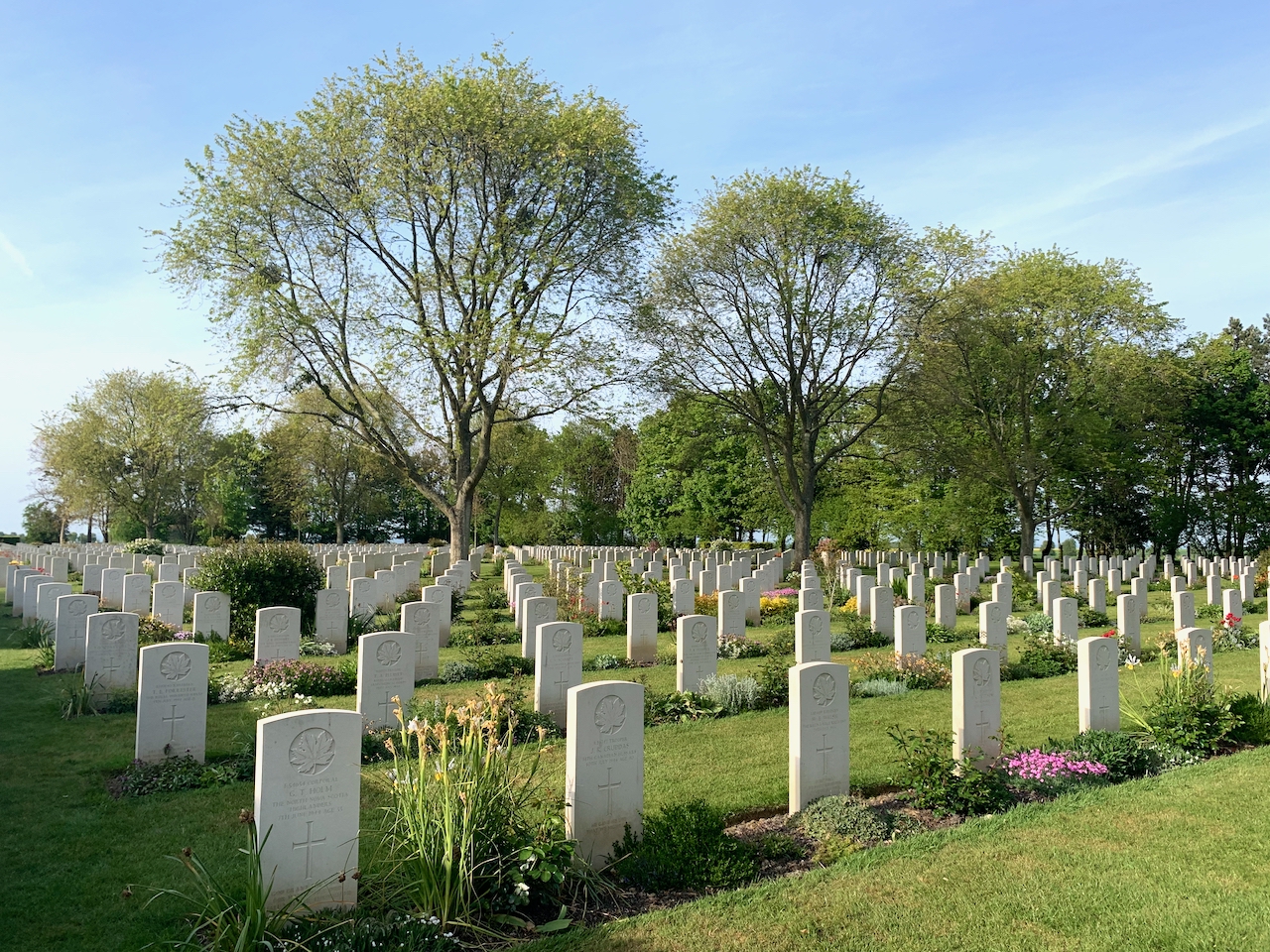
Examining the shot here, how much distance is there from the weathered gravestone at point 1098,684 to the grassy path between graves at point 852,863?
0.51 meters

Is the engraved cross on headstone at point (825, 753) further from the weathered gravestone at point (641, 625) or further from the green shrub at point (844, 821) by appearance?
the weathered gravestone at point (641, 625)

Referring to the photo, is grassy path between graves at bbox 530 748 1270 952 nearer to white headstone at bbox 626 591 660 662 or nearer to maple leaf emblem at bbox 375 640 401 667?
maple leaf emblem at bbox 375 640 401 667

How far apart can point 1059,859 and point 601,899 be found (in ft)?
9.20

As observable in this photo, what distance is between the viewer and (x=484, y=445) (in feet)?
85.4

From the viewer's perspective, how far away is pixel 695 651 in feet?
33.0

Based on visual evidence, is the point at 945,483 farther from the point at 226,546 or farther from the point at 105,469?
the point at 105,469

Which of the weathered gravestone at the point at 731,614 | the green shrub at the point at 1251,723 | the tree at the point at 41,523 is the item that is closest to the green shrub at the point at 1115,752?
the green shrub at the point at 1251,723

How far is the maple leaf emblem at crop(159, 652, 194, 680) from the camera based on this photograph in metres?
Result: 7.57

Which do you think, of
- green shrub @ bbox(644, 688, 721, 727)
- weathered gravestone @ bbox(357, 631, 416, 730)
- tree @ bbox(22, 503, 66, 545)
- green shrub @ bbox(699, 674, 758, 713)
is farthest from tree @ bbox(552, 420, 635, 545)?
weathered gravestone @ bbox(357, 631, 416, 730)

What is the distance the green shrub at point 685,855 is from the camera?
5027 millimetres

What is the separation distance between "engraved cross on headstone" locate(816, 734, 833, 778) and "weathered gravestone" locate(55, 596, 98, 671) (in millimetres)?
10593

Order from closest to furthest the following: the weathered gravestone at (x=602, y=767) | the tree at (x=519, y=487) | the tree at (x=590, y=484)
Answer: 1. the weathered gravestone at (x=602, y=767)
2. the tree at (x=519, y=487)
3. the tree at (x=590, y=484)

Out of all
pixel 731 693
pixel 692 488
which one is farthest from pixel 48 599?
pixel 692 488

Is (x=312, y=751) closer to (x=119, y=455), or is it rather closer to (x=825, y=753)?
(x=825, y=753)
